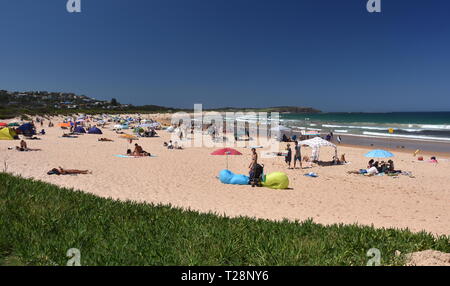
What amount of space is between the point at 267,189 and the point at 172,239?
774cm

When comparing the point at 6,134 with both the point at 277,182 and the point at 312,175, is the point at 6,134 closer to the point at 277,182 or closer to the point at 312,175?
the point at 277,182

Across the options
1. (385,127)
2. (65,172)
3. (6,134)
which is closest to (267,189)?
(65,172)

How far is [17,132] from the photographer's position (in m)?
25.7

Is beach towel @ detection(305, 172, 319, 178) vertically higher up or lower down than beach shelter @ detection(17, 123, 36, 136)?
lower down

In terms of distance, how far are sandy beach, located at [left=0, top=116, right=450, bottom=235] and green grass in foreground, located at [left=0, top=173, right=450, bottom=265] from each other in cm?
307

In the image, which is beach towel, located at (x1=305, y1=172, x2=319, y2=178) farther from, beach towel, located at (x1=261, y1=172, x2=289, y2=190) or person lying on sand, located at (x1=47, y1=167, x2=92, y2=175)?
person lying on sand, located at (x1=47, y1=167, x2=92, y2=175)

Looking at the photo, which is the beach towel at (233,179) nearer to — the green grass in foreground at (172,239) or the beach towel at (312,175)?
the beach towel at (312,175)

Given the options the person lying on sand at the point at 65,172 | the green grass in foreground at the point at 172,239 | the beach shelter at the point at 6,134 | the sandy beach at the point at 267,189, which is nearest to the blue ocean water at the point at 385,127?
the sandy beach at the point at 267,189

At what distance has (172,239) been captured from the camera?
4.38 metres

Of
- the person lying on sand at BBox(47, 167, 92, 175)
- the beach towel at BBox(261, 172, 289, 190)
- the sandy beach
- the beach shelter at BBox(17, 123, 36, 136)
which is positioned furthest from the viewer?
the beach shelter at BBox(17, 123, 36, 136)

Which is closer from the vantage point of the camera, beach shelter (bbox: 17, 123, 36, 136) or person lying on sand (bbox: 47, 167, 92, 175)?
person lying on sand (bbox: 47, 167, 92, 175)

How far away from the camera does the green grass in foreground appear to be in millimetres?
3686

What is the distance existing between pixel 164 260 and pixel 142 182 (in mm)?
9045

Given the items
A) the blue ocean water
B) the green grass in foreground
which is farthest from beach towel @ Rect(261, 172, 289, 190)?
the blue ocean water
